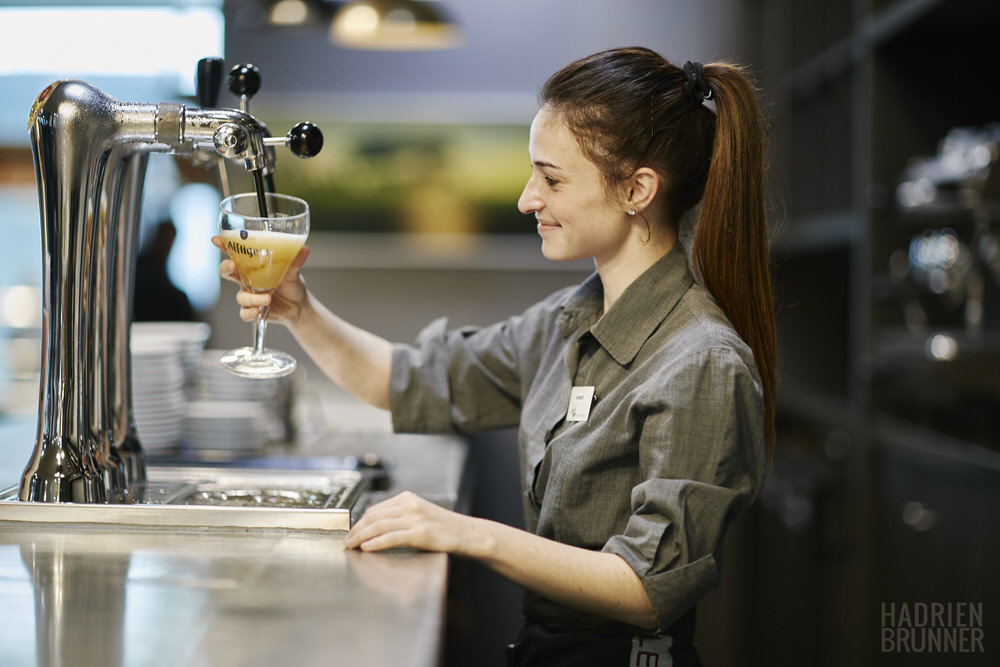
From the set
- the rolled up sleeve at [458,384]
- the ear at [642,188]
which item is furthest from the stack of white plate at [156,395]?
the ear at [642,188]

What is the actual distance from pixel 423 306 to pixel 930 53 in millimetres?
1911

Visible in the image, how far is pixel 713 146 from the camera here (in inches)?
50.5

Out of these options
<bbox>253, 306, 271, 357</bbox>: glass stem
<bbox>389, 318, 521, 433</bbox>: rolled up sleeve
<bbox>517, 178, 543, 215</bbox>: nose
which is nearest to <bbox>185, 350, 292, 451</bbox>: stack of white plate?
<bbox>389, 318, 521, 433</bbox>: rolled up sleeve

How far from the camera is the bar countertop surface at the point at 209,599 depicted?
30.7 inches

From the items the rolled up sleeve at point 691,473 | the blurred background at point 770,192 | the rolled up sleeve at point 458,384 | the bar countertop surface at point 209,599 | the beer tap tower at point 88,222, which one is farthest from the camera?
the blurred background at point 770,192

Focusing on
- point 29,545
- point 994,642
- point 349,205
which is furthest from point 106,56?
point 994,642

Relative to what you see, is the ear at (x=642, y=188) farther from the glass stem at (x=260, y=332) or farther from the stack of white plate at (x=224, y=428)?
the stack of white plate at (x=224, y=428)

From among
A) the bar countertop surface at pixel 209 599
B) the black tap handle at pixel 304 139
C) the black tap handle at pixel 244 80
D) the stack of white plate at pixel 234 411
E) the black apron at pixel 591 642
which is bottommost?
the black apron at pixel 591 642

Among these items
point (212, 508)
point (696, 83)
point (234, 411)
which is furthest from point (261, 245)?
point (234, 411)

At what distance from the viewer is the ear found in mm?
1279

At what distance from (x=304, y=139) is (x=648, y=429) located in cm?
55

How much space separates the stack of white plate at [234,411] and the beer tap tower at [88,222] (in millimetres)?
705

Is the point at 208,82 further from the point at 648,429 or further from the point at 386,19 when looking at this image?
the point at 386,19
